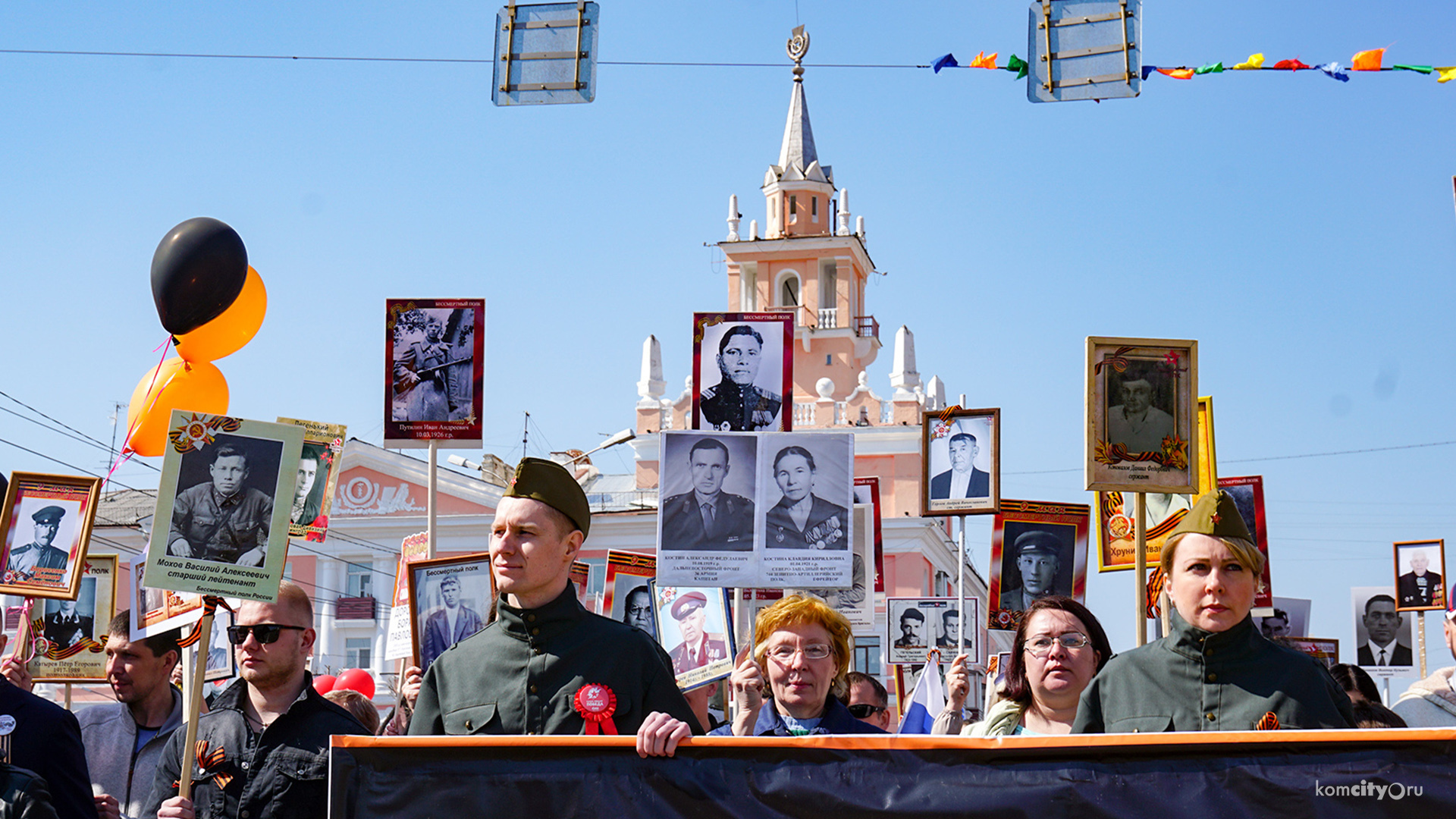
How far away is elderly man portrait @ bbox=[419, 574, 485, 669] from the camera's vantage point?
6809 millimetres

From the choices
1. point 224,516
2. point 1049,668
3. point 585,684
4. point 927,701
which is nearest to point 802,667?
point 1049,668

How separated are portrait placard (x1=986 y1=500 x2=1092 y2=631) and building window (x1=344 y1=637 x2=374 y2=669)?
34686mm

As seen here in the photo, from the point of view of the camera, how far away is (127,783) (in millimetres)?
6086

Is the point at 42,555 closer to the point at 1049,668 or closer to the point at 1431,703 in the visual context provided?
the point at 1049,668

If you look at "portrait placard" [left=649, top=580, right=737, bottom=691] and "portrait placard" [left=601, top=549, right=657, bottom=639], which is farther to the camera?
"portrait placard" [left=601, top=549, right=657, bottom=639]

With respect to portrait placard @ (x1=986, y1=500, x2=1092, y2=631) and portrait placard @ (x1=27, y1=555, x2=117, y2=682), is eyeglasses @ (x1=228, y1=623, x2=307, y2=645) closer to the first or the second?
portrait placard @ (x1=27, y1=555, x2=117, y2=682)

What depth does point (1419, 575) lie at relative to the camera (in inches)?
433

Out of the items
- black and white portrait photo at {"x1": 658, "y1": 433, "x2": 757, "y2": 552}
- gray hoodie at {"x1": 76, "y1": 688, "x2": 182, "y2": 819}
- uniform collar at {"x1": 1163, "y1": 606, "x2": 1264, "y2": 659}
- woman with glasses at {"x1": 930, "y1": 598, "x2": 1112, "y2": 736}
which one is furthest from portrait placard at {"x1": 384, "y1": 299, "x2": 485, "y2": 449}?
uniform collar at {"x1": 1163, "y1": 606, "x2": 1264, "y2": 659}

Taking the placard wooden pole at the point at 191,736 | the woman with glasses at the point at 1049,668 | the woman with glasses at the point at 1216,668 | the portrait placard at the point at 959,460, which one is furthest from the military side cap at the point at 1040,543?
the placard wooden pole at the point at 191,736

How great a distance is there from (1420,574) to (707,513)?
6.19 m

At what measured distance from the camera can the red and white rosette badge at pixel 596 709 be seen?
3.79 m

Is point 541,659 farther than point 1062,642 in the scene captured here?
No

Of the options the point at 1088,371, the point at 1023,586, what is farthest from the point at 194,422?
the point at 1023,586

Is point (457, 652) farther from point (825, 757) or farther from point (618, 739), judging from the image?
point (825, 757)
